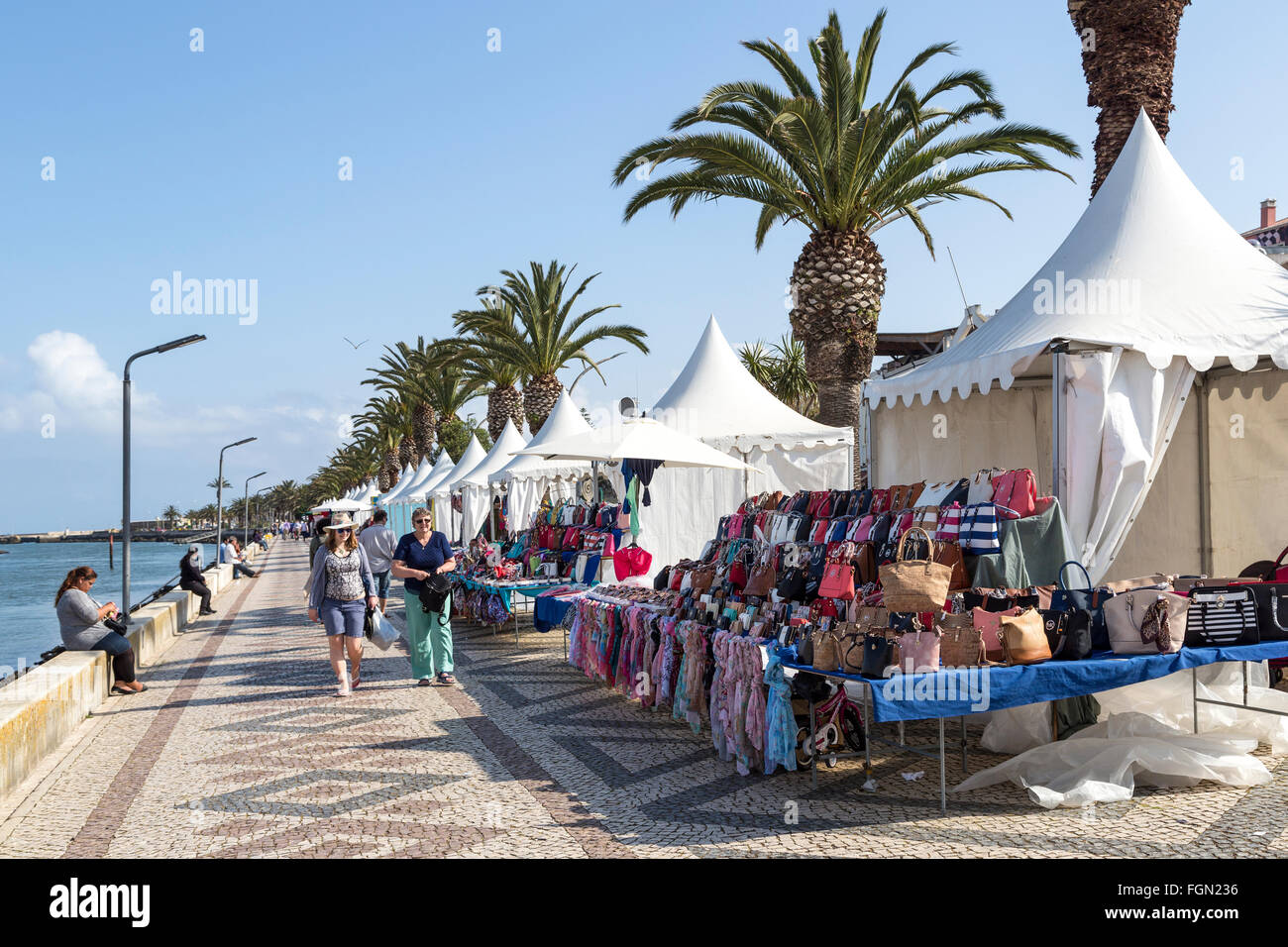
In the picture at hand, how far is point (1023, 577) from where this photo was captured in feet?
20.8

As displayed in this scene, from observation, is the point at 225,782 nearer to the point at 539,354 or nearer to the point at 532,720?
the point at 532,720

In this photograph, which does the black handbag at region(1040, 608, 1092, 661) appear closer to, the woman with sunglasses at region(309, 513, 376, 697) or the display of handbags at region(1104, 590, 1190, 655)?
the display of handbags at region(1104, 590, 1190, 655)

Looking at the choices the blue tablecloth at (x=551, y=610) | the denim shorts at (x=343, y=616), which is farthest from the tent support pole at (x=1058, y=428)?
the denim shorts at (x=343, y=616)

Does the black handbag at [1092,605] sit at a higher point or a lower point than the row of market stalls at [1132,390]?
lower

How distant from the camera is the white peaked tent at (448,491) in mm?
25078

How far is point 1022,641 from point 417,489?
1036 inches

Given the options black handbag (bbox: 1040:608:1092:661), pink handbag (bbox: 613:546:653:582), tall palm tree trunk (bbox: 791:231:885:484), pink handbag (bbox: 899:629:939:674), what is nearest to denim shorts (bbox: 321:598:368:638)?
pink handbag (bbox: 613:546:653:582)

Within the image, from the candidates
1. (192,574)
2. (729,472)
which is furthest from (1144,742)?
(192,574)

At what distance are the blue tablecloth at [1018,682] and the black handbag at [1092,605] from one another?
0.32 ft

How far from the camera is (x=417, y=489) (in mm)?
30094

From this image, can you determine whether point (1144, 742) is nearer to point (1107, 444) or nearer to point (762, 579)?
point (1107, 444)

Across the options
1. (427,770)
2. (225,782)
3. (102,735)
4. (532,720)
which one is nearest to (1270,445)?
(532,720)

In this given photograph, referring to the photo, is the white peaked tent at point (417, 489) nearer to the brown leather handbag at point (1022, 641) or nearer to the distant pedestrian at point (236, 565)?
the distant pedestrian at point (236, 565)
